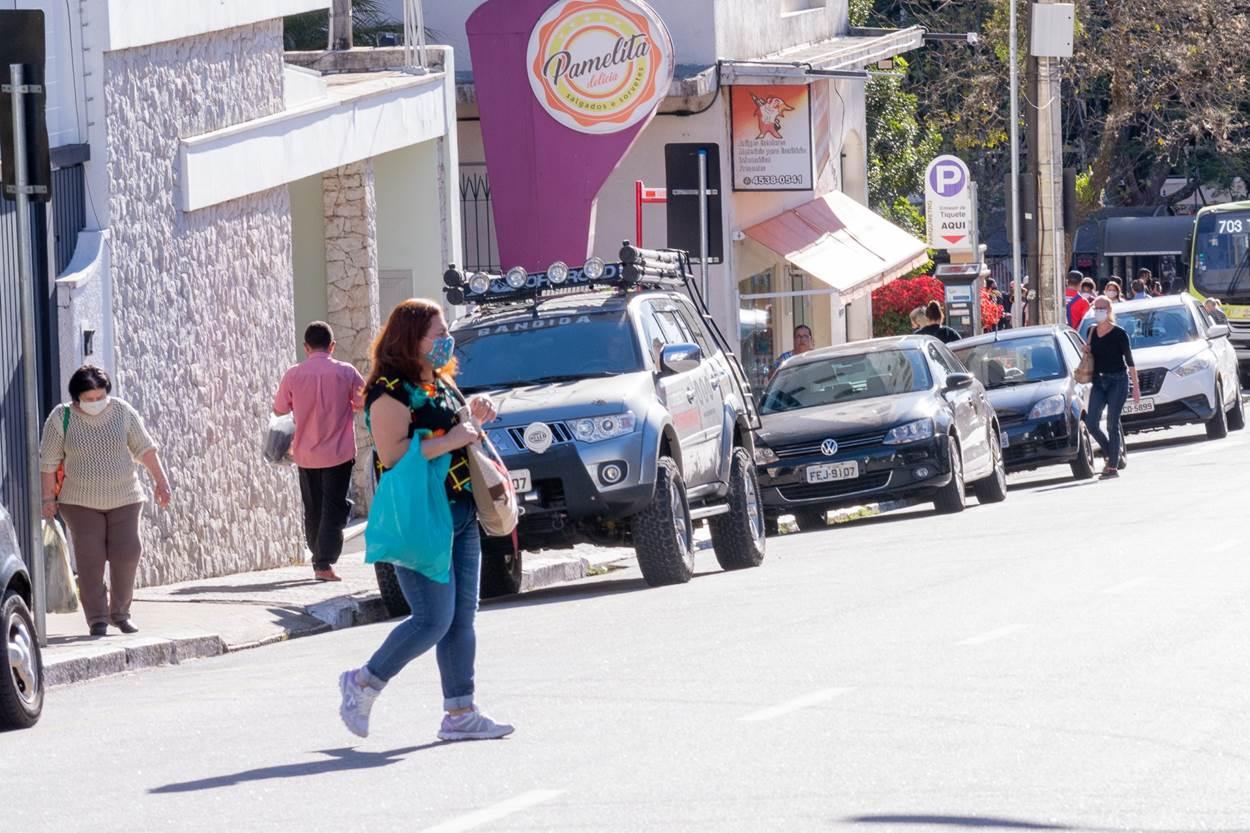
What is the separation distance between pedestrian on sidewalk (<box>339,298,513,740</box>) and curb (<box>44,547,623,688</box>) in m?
3.68

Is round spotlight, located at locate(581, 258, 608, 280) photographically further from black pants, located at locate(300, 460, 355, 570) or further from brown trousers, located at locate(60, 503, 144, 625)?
brown trousers, located at locate(60, 503, 144, 625)

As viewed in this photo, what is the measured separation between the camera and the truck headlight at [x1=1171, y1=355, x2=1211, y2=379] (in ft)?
90.4

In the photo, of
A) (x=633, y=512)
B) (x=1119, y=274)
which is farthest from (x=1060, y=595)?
(x=1119, y=274)

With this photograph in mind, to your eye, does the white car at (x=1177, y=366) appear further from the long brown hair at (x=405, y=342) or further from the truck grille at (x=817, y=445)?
the long brown hair at (x=405, y=342)

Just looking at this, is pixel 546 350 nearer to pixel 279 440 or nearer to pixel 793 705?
pixel 279 440

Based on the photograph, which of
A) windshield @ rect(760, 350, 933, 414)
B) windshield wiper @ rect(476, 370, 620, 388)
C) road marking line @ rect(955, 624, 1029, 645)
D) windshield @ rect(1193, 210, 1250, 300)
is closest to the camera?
road marking line @ rect(955, 624, 1029, 645)

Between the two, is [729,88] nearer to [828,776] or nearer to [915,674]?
[915,674]

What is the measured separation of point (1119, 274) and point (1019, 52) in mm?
9604

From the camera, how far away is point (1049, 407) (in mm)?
23141

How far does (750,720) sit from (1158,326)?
20945 millimetres

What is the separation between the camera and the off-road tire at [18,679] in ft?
32.4

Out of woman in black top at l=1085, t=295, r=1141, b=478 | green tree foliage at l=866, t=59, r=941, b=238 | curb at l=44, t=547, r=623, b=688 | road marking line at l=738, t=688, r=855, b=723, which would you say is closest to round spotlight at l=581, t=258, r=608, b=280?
curb at l=44, t=547, r=623, b=688

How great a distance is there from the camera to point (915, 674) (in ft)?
32.4

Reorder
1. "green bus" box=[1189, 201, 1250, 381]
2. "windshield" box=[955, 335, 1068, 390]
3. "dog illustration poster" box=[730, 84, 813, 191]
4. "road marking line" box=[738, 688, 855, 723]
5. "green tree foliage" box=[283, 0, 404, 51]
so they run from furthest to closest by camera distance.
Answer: "green bus" box=[1189, 201, 1250, 381]
"dog illustration poster" box=[730, 84, 813, 191]
"green tree foliage" box=[283, 0, 404, 51]
"windshield" box=[955, 335, 1068, 390]
"road marking line" box=[738, 688, 855, 723]
